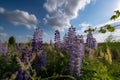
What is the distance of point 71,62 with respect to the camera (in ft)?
16.2

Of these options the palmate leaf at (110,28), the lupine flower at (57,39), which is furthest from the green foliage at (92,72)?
the palmate leaf at (110,28)

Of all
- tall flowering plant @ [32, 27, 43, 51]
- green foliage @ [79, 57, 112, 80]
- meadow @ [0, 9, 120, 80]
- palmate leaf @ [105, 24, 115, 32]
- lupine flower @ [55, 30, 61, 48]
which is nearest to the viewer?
meadow @ [0, 9, 120, 80]

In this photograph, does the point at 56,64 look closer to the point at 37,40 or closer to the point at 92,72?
the point at 37,40

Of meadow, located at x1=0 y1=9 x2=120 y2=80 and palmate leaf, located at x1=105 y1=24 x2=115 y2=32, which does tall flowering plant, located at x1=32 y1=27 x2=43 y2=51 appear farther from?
palmate leaf, located at x1=105 y1=24 x2=115 y2=32

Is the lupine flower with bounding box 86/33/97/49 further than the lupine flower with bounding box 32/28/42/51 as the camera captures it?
Yes

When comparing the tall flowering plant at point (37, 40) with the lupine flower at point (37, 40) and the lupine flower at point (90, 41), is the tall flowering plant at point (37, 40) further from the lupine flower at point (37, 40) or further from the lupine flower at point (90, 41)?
the lupine flower at point (90, 41)

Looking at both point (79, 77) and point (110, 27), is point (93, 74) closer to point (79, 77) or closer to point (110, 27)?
point (79, 77)

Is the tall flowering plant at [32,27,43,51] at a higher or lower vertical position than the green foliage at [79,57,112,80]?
higher

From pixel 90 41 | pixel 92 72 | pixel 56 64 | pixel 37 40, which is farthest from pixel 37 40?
pixel 90 41

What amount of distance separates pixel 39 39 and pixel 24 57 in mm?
1089

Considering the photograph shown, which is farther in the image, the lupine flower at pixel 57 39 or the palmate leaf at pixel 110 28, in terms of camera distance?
the palmate leaf at pixel 110 28

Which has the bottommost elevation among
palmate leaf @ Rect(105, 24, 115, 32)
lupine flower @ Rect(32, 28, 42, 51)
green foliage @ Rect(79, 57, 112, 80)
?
green foliage @ Rect(79, 57, 112, 80)

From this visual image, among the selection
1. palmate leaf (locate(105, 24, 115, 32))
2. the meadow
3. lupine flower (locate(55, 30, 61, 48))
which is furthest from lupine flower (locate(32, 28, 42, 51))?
palmate leaf (locate(105, 24, 115, 32))

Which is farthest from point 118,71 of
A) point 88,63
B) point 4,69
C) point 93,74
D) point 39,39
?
point 4,69
